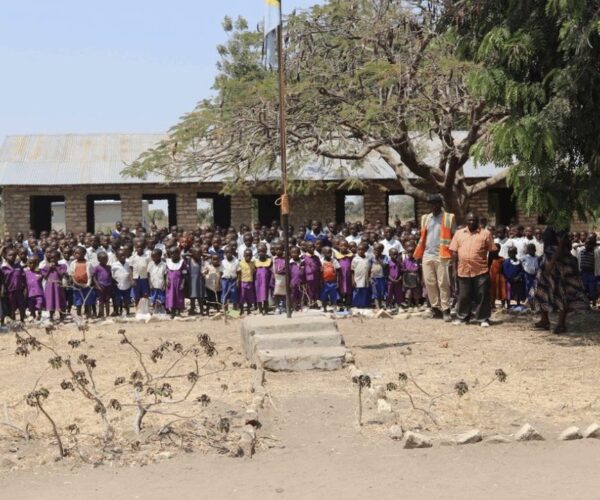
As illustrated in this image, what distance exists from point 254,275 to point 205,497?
28.2 ft

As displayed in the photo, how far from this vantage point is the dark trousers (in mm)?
10805

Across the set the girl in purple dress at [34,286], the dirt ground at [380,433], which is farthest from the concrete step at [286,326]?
the girl in purple dress at [34,286]

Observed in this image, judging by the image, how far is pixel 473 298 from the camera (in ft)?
36.6

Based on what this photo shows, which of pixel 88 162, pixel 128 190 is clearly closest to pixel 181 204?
Answer: pixel 128 190

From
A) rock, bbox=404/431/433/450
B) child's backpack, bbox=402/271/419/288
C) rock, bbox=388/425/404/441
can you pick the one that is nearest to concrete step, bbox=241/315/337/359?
rock, bbox=388/425/404/441

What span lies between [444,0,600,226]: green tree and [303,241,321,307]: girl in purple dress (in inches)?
159

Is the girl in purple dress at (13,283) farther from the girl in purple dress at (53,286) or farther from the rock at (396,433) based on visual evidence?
the rock at (396,433)

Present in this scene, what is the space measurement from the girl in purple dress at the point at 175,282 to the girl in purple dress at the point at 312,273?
182cm

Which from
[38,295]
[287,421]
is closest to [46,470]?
[287,421]

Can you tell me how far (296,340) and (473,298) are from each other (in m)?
3.57

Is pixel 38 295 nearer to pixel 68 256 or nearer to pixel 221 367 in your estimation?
pixel 68 256

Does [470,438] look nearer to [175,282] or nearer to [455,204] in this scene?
[175,282]

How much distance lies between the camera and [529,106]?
911cm

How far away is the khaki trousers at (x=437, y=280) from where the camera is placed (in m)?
11.3
